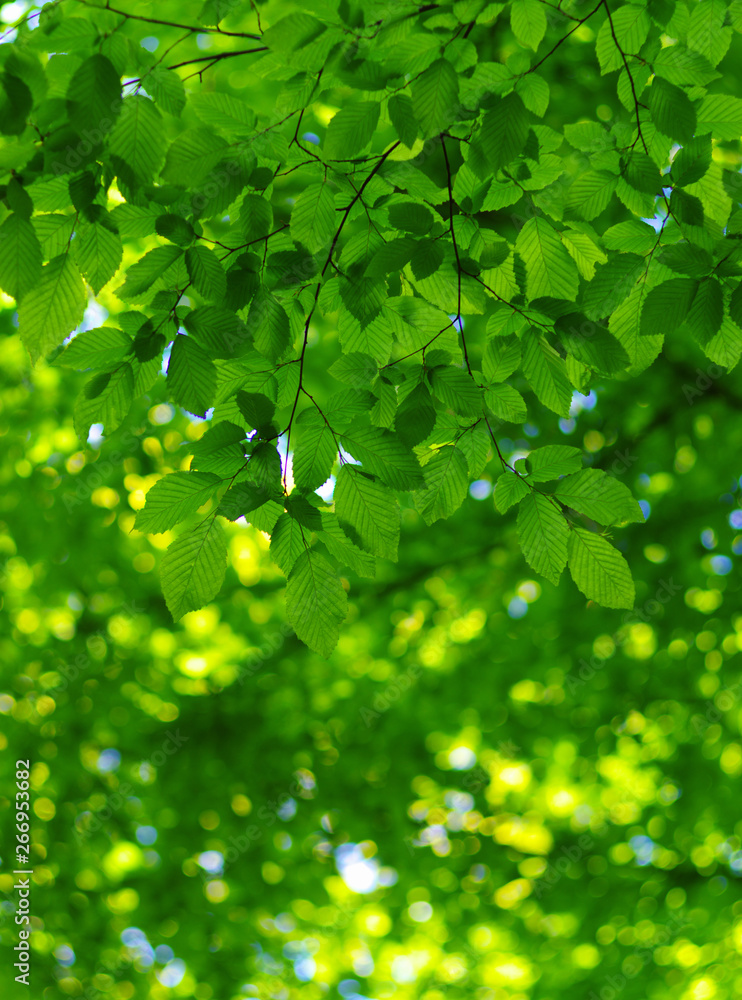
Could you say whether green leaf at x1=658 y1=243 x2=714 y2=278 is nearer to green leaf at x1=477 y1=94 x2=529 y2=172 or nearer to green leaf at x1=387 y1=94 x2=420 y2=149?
green leaf at x1=477 y1=94 x2=529 y2=172

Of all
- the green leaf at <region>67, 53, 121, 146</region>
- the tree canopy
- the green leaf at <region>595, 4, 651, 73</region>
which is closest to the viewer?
the green leaf at <region>67, 53, 121, 146</region>

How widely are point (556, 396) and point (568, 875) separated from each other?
4574 mm

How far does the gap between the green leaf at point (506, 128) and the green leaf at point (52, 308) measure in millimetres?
936

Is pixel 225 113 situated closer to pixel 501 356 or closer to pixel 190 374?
pixel 190 374

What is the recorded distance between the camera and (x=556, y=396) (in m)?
1.85

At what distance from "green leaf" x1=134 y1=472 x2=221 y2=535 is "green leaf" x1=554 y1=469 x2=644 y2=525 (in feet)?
2.79

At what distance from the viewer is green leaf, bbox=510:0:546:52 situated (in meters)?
1.67

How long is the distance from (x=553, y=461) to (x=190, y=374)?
887 millimetres

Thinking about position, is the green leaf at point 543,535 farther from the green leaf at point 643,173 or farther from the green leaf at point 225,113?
the green leaf at point 225,113

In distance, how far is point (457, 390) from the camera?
1829 mm

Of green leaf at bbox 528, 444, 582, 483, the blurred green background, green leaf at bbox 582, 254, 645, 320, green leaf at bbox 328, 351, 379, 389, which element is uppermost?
green leaf at bbox 582, 254, 645, 320

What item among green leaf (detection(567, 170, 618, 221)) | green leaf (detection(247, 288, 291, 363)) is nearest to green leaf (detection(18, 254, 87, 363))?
green leaf (detection(247, 288, 291, 363))

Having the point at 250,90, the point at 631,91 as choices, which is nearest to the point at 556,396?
the point at 631,91

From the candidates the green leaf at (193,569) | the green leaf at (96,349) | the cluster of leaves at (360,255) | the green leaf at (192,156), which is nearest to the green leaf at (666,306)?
the cluster of leaves at (360,255)
